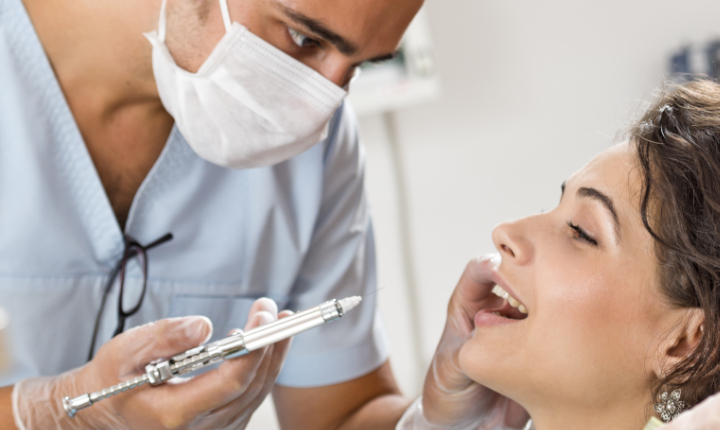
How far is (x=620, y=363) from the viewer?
1.04 m

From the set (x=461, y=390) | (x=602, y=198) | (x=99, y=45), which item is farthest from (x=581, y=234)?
(x=99, y=45)

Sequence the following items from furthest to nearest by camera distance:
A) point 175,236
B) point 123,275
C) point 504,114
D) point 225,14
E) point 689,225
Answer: point 504,114
point 175,236
point 123,275
point 225,14
point 689,225

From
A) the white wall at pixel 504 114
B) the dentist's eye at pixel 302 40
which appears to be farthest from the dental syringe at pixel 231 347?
the white wall at pixel 504 114

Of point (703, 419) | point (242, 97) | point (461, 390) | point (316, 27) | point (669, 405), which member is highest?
point (316, 27)

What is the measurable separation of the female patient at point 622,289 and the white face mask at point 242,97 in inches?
16.5

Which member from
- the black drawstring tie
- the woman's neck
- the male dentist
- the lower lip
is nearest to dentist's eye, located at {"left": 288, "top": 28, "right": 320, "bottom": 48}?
the male dentist

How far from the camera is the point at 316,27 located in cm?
107

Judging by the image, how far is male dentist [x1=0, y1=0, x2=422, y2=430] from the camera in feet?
3.39

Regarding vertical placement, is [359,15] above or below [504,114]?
above

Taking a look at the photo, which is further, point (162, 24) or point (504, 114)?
point (504, 114)

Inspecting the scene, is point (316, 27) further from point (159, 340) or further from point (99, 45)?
point (159, 340)

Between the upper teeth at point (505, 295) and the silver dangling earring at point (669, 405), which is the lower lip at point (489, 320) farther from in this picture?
the silver dangling earring at point (669, 405)

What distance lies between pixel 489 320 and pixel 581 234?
0.22 metres

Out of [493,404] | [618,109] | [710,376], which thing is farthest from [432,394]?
[618,109]
